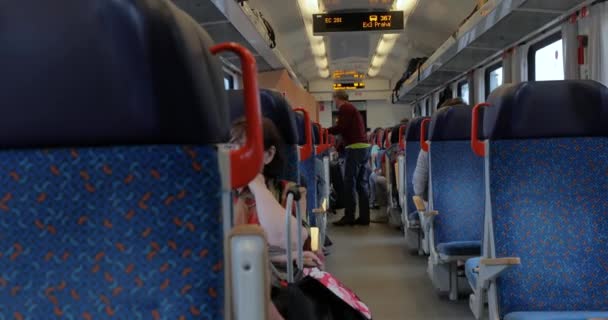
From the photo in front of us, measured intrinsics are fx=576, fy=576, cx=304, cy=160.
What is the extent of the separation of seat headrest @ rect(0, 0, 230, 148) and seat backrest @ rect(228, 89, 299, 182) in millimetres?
1598

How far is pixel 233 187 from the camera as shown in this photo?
3.47 ft

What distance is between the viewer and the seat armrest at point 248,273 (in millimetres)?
1010

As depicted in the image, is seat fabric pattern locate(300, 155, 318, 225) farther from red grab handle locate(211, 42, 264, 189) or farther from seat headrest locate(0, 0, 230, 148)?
seat headrest locate(0, 0, 230, 148)

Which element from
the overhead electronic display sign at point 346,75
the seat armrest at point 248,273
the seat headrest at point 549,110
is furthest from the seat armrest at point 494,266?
the overhead electronic display sign at point 346,75

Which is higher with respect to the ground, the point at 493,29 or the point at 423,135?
the point at 493,29

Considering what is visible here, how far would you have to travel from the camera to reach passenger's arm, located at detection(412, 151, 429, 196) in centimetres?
469

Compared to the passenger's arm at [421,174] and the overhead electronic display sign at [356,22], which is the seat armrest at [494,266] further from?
the overhead electronic display sign at [356,22]

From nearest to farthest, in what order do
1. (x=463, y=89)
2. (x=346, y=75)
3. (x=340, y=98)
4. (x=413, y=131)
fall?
1. (x=413, y=131)
2. (x=340, y=98)
3. (x=463, y=89)
4. (x=346, y=75)

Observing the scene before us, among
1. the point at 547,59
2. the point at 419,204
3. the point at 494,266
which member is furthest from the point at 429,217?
the point at 547,59

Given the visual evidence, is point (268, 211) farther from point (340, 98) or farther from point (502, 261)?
point (340, 98)

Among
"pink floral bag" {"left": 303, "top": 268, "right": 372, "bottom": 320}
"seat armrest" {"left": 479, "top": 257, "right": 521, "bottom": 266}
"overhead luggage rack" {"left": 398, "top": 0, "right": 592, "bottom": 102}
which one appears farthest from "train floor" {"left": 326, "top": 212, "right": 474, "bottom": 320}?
"overhead luggage rack" {"left": 398, "top": 0, "right": 592, "bottom": 102}

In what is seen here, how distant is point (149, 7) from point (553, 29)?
24.1ft

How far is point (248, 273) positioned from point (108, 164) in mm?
303

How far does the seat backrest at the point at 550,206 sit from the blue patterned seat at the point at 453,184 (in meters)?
1.70
